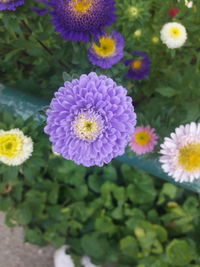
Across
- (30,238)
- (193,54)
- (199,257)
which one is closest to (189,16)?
(193,54)

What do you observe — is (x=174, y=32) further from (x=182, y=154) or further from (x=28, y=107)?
(x=28, y=107)

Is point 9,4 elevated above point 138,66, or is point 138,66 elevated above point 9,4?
point 138,66

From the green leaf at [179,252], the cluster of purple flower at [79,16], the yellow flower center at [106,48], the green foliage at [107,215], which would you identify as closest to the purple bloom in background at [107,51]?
the yellow flower center at [106,48]

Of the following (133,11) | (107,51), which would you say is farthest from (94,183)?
(133,11)

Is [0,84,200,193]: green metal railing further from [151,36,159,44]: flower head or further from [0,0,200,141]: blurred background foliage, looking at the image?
[151,36,159,44]: flower head

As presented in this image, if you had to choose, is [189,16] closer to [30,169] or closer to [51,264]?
[30,169]
